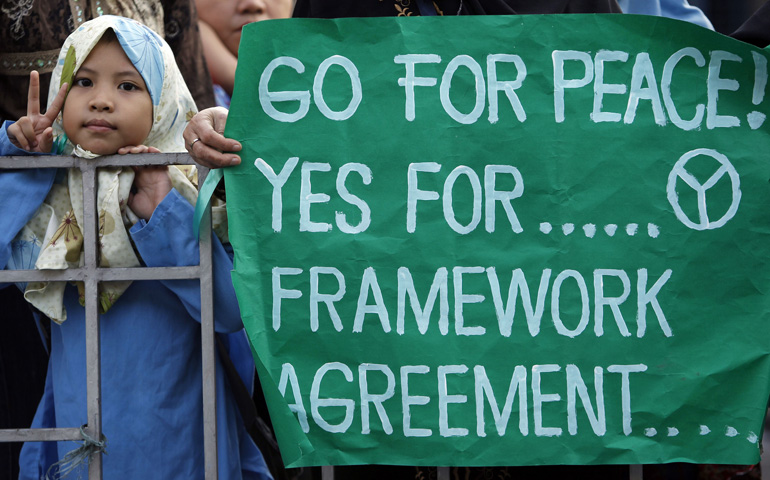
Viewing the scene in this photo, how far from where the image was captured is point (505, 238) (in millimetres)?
2475

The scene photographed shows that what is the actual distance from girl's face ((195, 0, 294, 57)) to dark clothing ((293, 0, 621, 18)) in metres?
1.15

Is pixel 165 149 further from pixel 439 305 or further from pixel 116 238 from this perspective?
pixel 439 305

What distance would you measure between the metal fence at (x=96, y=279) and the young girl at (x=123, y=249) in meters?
0.04

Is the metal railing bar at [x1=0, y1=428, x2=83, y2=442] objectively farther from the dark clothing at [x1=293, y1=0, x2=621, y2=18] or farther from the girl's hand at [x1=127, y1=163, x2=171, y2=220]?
the dark clothing at [x1=293, y1=0, x2=621, y2=18]

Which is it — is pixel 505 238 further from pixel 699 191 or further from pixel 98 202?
pixel 98 202

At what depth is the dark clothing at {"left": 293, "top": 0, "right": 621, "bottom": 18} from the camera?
9.14ft

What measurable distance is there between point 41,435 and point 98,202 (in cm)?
61

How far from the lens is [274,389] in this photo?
2.47m

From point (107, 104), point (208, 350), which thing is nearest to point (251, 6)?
point (107, 104)

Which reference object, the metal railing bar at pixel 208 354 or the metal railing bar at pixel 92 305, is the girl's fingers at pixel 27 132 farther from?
the metal railing bar at pixel 208 354

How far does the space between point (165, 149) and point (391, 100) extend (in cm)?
69

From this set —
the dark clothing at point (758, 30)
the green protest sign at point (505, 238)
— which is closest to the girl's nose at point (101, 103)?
the green protest sign at point (505, 238)

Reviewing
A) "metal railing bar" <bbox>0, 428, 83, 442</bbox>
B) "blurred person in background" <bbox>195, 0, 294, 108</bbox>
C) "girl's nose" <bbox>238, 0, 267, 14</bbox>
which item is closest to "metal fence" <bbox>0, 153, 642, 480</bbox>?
"metal railing bar" <bbox>0, 428, 83, 442</bbox>

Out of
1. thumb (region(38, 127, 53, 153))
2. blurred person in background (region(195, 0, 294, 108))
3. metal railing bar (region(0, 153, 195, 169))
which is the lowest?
metal railing bar (region(0, 153, 195, 169))
